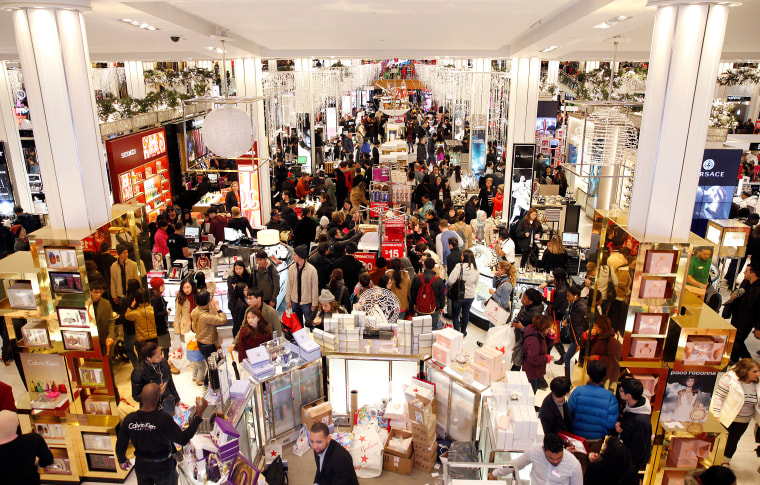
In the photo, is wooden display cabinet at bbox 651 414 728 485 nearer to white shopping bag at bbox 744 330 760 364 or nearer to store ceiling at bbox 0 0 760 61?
white shopping bag at bbox 744 330 760 364

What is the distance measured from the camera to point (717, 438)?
4777 millimetres

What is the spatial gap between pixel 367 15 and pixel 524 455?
5436 mm

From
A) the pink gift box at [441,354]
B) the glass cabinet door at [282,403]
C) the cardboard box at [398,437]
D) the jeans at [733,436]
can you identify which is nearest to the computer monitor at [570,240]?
the jeans at [733,436]

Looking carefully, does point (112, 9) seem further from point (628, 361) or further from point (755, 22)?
point (755, 22)

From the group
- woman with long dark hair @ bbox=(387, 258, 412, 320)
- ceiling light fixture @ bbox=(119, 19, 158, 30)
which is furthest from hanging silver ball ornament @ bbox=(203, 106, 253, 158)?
woman with long dark hair @ bbox=(387, 258, 412, 320)

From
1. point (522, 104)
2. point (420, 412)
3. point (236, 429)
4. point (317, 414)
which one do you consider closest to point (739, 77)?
point (522, 104)

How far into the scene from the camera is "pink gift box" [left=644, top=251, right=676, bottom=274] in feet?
15.2

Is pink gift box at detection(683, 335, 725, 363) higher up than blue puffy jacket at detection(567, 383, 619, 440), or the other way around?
pink gift box at detection(683, 335, 725, 363)

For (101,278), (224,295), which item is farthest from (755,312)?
(101,278)

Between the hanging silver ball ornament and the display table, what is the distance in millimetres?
3317

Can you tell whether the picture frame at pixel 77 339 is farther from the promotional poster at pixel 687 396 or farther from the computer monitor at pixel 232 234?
the promotional poster at pixel 687 396

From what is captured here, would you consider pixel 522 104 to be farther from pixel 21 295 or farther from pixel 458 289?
pixel 21 295

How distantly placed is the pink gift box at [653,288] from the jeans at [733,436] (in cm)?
158

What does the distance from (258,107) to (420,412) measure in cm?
923
